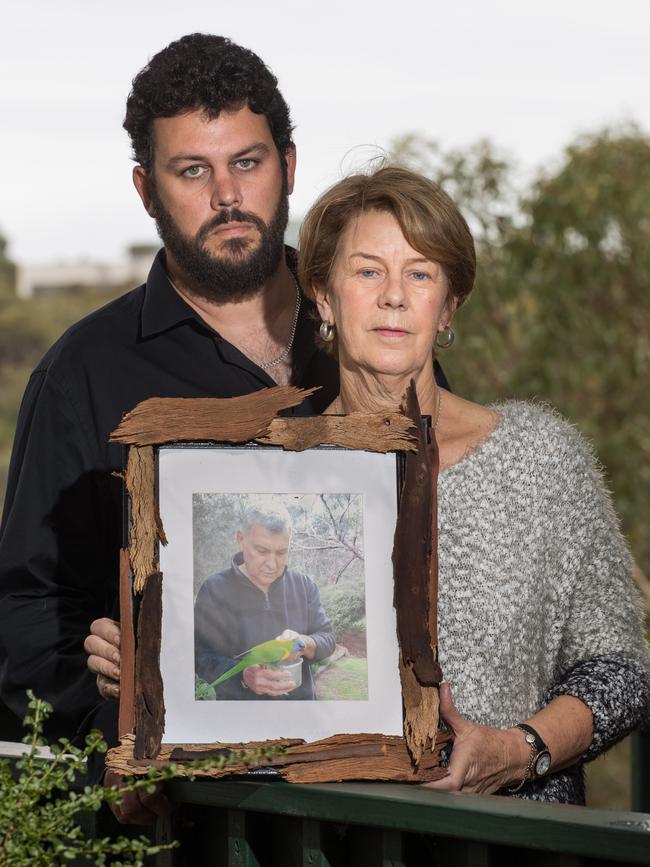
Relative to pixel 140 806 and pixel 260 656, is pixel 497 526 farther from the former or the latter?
pixel 140 806

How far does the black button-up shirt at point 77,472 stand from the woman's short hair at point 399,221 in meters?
0.52

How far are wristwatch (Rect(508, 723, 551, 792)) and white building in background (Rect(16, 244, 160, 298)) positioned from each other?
172 ft

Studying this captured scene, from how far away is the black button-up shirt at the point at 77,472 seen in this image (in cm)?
295

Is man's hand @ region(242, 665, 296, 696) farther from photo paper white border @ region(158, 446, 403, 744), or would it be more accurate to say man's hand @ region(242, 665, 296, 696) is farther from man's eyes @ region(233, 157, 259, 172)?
man's eyes @ region(233, 157, 259, 172)

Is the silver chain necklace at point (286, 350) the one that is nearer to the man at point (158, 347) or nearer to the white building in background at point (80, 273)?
the man at point (158, 347)

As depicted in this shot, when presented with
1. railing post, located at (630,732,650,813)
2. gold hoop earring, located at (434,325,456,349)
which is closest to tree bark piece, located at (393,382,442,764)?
gold hoop earring, located at (434,325,456,349)

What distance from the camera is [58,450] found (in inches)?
121

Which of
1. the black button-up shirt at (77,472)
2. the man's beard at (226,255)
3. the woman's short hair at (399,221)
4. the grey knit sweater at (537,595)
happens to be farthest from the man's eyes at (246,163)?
the grey knit sweater at (537,595)

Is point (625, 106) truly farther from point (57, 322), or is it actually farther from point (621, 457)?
point (57, 322)

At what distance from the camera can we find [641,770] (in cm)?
395

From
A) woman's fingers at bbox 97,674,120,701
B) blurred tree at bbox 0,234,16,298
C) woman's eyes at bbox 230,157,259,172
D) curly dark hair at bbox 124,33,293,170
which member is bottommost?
woman's fingers at bbox 97,674,120,701

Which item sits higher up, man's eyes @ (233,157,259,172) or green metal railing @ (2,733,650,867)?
man's eyes @ (233,157,259,172)

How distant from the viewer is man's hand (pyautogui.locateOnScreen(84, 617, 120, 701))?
2.39 meters

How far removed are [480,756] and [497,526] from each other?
1.57 ft
